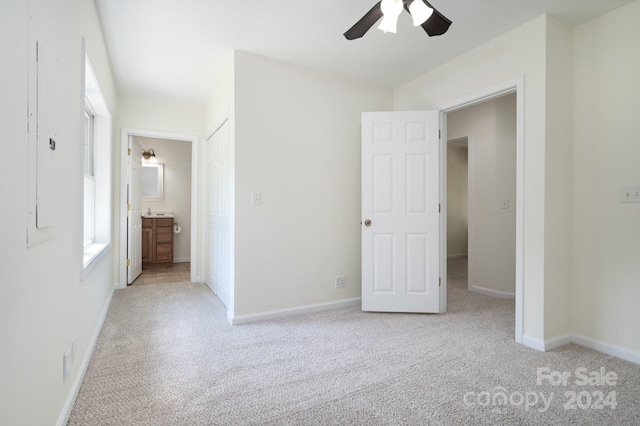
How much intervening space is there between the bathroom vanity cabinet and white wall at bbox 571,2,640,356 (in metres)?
5.53

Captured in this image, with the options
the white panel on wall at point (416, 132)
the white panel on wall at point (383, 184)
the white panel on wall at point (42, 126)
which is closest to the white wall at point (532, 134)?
the white panel on wall at point (416, 132)

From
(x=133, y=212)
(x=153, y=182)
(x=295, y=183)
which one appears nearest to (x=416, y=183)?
(x=295, y=183)

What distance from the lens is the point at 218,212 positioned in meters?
3.75

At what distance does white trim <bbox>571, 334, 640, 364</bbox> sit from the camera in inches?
85.7

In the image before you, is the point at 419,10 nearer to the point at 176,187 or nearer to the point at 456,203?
the point at 176,187

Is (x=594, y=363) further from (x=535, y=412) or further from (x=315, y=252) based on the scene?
(x=315, y=252)

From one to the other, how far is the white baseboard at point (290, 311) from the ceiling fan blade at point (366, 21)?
2383 millimetres

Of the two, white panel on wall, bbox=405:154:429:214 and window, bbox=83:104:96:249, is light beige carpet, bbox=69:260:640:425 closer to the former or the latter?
window, bbox=83:104:96:249

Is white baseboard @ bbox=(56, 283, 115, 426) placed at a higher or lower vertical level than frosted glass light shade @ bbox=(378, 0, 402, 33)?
lower

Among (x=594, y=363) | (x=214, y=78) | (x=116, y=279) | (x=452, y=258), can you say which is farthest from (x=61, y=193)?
(x=452, y=258)

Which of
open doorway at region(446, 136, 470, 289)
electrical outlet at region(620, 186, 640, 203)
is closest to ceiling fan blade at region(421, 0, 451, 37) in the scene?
electrical outlet at region(620, 186, 640, 203)

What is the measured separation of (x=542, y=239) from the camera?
7.69 ft

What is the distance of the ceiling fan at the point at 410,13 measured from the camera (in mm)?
1751

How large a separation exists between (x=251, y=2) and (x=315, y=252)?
7.14 ft
